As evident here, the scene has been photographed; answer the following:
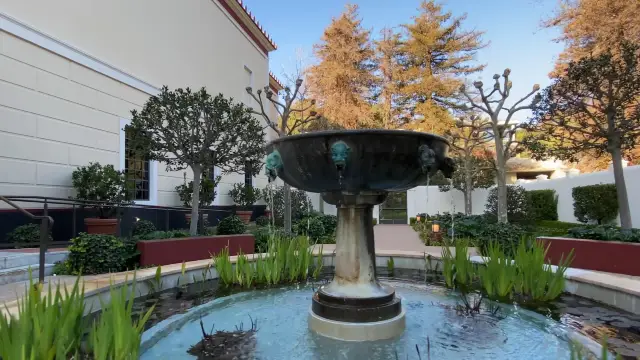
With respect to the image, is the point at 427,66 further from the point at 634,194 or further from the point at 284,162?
the point at 284,162

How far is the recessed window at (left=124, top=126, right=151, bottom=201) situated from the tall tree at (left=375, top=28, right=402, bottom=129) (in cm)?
1632

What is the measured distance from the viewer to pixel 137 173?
998cm

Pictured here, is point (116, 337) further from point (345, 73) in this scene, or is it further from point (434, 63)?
point (434, 63)

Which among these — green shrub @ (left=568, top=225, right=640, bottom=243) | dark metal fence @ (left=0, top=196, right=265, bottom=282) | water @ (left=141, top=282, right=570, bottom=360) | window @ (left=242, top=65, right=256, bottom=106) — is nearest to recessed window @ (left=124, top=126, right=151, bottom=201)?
dark metal fence @ (left=0, top=196, right=265, bottom=282)

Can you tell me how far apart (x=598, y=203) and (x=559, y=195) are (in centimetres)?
407

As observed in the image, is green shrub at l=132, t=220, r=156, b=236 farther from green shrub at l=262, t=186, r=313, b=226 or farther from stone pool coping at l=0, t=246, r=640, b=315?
green shrub at l=262, t=186, r=313, b=226

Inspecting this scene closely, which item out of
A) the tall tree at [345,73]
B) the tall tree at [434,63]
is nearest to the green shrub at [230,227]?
the tall tree at [345,73]

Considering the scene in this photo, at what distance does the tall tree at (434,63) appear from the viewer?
909 inches

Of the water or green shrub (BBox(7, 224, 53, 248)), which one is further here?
green shrub (BBox(7, 224, 53, 248))

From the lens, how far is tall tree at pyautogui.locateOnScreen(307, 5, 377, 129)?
938 inches

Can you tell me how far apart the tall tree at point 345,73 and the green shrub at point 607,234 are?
18326 mm

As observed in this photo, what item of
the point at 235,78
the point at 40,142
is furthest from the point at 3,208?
the point at 235,78

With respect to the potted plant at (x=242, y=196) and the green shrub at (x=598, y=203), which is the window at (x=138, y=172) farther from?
the green shrub at (x=598, y=203)

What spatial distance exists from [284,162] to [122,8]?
8.52 metres
